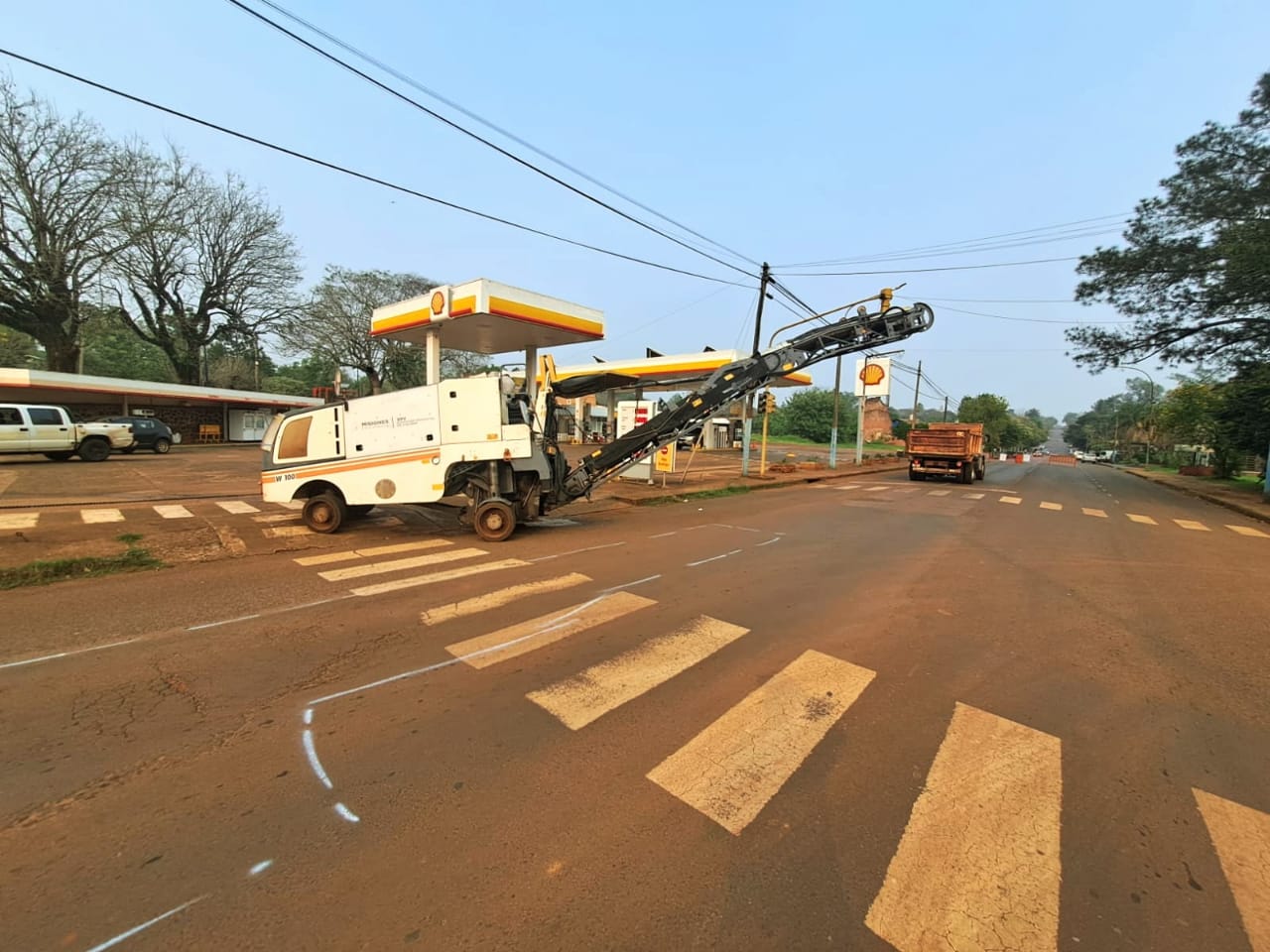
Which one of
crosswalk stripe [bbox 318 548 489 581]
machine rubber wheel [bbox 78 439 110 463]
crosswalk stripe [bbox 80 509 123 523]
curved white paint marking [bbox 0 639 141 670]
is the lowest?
curved white paint marking [bbox 0 639 141 670]

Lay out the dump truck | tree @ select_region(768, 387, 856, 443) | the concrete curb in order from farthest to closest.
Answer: tree @ select_region(768, 387, 856, 443) → the dump truck → the concrete curb

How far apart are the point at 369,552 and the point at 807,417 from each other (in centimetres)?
8589

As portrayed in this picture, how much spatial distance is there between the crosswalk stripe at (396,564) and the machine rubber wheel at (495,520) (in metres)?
0.80

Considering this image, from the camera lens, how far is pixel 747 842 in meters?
2.58

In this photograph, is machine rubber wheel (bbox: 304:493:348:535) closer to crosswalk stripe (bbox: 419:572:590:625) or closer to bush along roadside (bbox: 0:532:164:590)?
bush along roadside (bbox: 0:532:164:590)

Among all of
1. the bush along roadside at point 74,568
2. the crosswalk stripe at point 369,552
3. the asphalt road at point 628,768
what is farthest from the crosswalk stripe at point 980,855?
the bush along roadside at point 74,568

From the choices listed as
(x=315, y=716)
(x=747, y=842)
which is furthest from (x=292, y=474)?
(x=747, y=842)

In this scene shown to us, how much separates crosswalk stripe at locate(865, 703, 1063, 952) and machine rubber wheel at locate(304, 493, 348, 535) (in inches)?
386

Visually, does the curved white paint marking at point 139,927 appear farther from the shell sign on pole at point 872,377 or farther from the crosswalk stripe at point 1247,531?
the shell sign on pole at point 872,377

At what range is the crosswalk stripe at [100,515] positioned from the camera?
9.85m

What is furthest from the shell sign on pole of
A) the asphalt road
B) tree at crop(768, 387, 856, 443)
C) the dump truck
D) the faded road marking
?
tree at crop(768, 387, 856, 443)

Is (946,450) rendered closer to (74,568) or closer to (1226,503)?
(1226,503)

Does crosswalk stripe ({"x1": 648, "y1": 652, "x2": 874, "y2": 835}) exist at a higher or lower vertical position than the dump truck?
lower

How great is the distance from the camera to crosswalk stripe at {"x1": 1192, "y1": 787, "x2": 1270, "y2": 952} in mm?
2170
